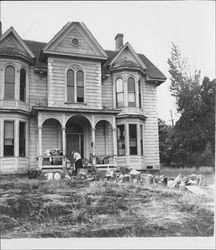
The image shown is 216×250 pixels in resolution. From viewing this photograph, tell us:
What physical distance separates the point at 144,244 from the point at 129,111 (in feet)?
24.9

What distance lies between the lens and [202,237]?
14.2ft

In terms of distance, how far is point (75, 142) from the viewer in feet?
37.3

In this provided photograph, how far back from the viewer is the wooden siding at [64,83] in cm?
1124

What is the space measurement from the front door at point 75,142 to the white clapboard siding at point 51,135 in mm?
562

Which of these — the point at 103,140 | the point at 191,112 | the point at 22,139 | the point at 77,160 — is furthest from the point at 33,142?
the point at 191,112

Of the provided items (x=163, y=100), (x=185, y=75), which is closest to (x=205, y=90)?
(x=185, y=75)

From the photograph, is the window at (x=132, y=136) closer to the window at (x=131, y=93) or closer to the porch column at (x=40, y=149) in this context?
the window at (x=131, y=93)

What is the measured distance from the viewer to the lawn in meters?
4.24

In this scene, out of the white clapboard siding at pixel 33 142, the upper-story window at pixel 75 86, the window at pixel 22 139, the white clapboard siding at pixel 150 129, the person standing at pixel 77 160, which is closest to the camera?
the white clapboard siding at pixel 150 129

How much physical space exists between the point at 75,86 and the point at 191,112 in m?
6.55

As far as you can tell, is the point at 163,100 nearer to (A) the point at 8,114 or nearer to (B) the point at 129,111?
(B) the point at 129,111

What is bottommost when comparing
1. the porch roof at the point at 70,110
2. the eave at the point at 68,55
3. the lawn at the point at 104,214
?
the lawn at the point at 104,214

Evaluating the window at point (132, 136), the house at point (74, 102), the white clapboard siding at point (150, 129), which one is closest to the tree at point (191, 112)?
the white clapboard siding at point (150, 129)

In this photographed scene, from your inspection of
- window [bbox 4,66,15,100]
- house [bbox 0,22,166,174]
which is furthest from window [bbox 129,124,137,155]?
window [bbox 4,66,15,100]
